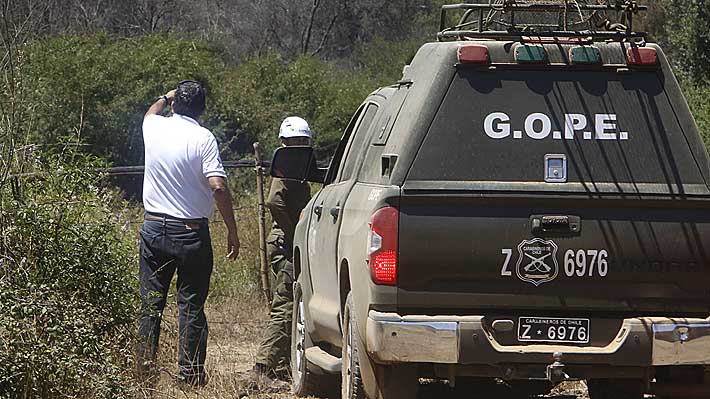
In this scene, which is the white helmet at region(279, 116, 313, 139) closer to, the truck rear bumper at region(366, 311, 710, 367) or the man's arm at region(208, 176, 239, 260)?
the man's arm at region(208, 176, 239, 260)

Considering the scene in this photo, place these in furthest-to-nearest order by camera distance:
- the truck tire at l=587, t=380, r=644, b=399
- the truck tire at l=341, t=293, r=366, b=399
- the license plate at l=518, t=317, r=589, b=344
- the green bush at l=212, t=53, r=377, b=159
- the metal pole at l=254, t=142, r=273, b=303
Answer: the green bush at l=212, t=53, r=377, b=159
the metal pole at l=254, t=142, r=273, b=303
the truck tire at l=587, t=380, r=644, b=399
the truck tire at l=341, t=293, r=366, b=399
the license plate at l=518, t=317, r=589, b=344

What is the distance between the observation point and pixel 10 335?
655 cm

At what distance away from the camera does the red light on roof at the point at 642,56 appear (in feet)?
21.1

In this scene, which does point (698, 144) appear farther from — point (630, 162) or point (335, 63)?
point (335, 63)

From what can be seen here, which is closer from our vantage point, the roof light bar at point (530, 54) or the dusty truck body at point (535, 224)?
the dusty truck body at point (535, 224)

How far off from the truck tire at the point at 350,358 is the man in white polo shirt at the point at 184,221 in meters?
1.72

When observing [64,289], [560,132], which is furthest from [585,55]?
[64,289]

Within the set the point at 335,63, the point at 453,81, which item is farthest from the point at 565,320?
the point at 335,63

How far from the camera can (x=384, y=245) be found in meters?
6.12

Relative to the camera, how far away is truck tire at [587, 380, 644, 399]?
24.6 ft

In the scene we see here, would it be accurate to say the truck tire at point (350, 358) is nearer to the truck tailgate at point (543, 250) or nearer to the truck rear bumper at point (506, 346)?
the truck rear bumper at point (506, 346)

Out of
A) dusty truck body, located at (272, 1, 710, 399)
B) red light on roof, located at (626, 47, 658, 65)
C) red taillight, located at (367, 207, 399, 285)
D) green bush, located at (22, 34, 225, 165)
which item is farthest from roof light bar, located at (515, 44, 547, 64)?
green bush, located at (22, 34, 225, 165)

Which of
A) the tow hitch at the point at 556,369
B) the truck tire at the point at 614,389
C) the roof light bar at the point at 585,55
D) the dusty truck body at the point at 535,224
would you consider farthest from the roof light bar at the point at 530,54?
the truck tire at the point at 614,389

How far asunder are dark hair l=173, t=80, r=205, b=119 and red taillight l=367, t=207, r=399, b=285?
2795 millimetres
